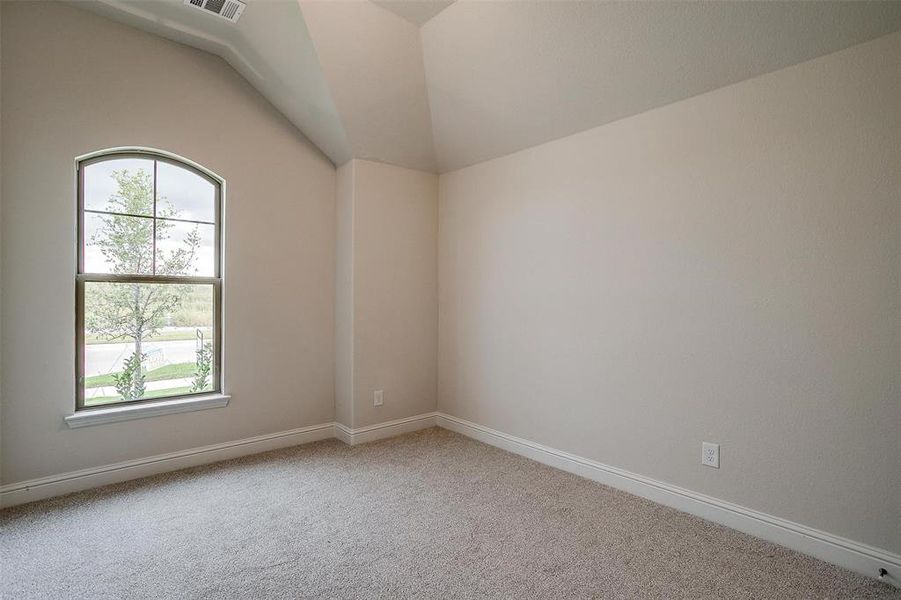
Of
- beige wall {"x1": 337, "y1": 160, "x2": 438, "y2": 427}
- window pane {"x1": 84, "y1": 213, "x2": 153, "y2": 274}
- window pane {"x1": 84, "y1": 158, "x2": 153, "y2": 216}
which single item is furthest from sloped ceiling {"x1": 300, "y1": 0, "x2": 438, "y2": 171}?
window pane {"x1": 84, "y1": 213, "x2": 153, "y2": 274}

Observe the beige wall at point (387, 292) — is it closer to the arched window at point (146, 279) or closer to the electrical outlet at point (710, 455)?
the arched window at point (146, 279)

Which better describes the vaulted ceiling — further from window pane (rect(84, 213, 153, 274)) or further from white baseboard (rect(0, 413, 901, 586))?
white baseboard (rect(0, 413, 901, 586))

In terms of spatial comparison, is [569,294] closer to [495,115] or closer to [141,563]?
[495,115]

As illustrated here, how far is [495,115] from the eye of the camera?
10.8 ft

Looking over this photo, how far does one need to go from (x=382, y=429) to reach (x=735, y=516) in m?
2.52

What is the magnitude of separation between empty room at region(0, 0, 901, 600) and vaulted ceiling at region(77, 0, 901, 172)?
2cm

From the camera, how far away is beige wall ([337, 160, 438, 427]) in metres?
3.72

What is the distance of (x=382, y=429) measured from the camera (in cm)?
384

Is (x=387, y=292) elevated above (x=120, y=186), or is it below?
below

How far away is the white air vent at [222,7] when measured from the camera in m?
2.73

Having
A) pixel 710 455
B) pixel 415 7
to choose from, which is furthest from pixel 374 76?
pixel 710 455

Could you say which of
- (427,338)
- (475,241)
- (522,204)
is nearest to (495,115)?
(522,204)

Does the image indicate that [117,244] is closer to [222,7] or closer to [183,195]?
[183,195]

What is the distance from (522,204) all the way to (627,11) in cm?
143
